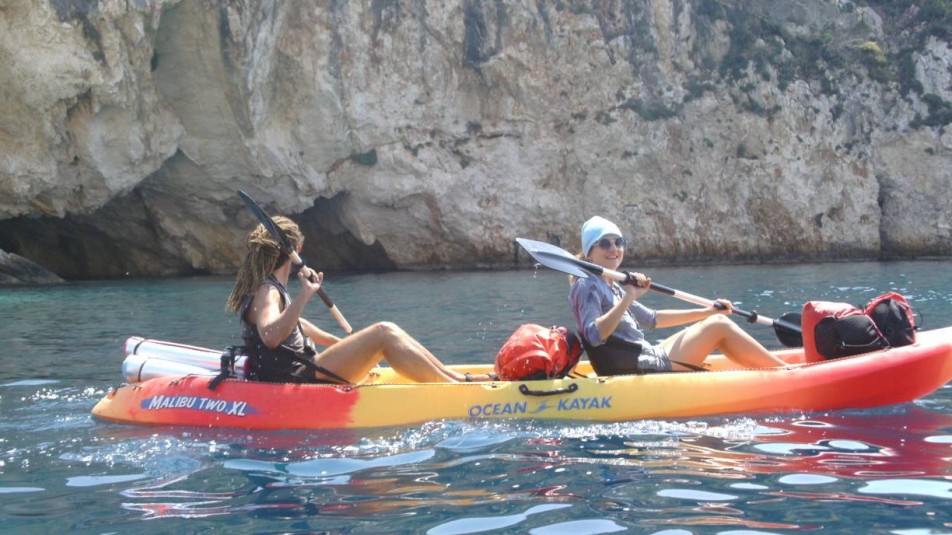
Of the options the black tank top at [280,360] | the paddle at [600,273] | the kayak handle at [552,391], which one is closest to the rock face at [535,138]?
the paddle at [600,273]

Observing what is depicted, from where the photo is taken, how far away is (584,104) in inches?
→ 1130

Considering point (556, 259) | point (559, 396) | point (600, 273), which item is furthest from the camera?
point (556, 259)

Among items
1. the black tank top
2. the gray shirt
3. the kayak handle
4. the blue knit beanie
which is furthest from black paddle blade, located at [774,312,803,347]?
the black tank top

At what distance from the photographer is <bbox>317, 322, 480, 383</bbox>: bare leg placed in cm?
620

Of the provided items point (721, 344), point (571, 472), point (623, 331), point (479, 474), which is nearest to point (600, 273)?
point (623, 331)

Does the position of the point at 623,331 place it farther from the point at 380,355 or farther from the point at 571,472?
the point at 571,472

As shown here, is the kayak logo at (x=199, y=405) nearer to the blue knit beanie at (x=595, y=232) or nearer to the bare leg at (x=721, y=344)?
the blue knit beanie at (x=595, y=232)

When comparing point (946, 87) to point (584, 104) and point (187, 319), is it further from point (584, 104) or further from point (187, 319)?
point (187, 319)

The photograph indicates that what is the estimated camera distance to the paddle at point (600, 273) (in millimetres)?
6308

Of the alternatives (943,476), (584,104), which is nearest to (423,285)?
(584,104)

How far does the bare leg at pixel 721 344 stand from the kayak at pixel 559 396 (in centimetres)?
30

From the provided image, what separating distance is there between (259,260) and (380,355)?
1.05 meters

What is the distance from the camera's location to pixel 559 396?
6.01m

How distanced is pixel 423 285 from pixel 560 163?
1010 centimetres
